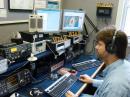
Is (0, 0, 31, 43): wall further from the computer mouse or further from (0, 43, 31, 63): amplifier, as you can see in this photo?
the computer mouse

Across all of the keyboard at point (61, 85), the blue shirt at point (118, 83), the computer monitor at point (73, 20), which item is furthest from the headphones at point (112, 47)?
the computer monitor at point (73, 20)

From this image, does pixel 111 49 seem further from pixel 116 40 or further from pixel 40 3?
pixel 40 3

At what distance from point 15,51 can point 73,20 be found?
1.29m

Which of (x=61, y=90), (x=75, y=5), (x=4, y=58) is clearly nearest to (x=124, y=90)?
(x=61, y=90)

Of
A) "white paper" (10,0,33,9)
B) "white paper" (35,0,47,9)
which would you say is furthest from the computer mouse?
"white paper" (35,0,47,9)

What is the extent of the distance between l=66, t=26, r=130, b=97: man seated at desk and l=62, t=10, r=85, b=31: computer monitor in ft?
3.98

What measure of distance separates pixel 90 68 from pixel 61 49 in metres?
0.45

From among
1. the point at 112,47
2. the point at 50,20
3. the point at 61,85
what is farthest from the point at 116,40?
the point at 50,20

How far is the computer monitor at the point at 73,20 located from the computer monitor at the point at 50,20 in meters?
0.15

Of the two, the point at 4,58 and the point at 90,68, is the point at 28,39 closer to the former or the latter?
the point at 4,58

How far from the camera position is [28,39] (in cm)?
179

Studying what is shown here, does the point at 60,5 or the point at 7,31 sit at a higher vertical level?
the point at 60,5

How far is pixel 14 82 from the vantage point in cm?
149

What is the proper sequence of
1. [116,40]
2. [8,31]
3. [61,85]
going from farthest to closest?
[8,31]
[61,85]
[116,40]
